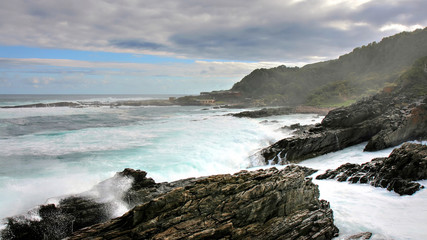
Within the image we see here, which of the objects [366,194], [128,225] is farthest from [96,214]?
[366,194]

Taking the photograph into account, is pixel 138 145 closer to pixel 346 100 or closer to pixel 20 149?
pixel 20 149

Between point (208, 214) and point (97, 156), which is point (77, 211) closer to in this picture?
point (208, 214)

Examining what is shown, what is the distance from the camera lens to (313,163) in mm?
18641

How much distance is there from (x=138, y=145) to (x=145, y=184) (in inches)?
479

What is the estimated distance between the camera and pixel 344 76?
335 ft

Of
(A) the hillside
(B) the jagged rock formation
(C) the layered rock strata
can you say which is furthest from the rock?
(A) the hillside

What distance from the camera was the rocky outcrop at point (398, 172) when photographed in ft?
38.5

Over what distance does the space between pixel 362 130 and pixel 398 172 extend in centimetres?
1005

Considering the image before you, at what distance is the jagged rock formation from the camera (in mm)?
19266

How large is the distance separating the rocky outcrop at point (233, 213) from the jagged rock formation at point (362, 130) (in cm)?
1030

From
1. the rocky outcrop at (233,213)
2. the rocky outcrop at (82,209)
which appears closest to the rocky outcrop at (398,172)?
the rocky outcrop at (233,213)

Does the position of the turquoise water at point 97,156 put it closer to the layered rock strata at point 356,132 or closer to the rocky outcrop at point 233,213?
the layered rock strata at point 356,132

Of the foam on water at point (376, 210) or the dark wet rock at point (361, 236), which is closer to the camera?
the dark wet rock at point (361, 236)

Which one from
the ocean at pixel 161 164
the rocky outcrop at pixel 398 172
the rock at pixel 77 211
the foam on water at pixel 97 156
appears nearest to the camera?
the rock at pixel 77 211
